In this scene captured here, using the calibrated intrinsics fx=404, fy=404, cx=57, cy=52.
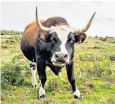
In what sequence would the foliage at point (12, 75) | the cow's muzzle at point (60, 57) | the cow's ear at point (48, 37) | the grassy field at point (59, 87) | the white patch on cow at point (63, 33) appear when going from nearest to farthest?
the cow's muzzle at point (60, 57) → the white patch on cow at point (63, 33) → the cow's ear at point (48, 37) → the grassy field at point (59, 87) → the foliage at point (12, 75)

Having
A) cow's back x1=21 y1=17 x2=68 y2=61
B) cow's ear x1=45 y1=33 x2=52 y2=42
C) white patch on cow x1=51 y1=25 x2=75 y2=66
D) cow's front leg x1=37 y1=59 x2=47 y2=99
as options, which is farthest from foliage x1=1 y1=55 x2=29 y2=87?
white patch on cow x1=51 y1=25 x2=75 y2=66

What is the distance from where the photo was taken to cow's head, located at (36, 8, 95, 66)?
7820mm

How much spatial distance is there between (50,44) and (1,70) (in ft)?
7.81

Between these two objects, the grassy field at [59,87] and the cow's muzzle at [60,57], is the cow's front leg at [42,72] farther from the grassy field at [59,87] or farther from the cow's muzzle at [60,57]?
the cow's muzzle at [60,57]

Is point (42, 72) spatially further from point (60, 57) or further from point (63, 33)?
point (60, 57)

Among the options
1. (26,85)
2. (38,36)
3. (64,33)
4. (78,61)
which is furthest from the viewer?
(78,61)

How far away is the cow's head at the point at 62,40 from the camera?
7820 millimetres

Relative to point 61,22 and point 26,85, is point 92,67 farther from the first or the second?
point 61,22

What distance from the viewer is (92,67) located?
489 inches

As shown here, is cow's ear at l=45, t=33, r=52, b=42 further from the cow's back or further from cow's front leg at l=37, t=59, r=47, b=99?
cow's front leg at l=37, t=59, r=47, b=99

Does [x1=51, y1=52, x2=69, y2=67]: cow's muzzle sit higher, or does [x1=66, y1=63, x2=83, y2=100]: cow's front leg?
[x1=51, y1=52, x2=69, y2=67]: cow's muzzle

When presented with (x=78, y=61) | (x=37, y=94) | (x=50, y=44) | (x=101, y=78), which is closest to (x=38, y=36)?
(x=50, y=44)

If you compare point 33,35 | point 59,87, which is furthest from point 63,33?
point 59,87

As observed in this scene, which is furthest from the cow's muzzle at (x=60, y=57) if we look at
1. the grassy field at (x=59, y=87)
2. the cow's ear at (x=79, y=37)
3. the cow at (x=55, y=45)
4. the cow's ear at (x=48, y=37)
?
the cow's ear at (x=79, y=37)
